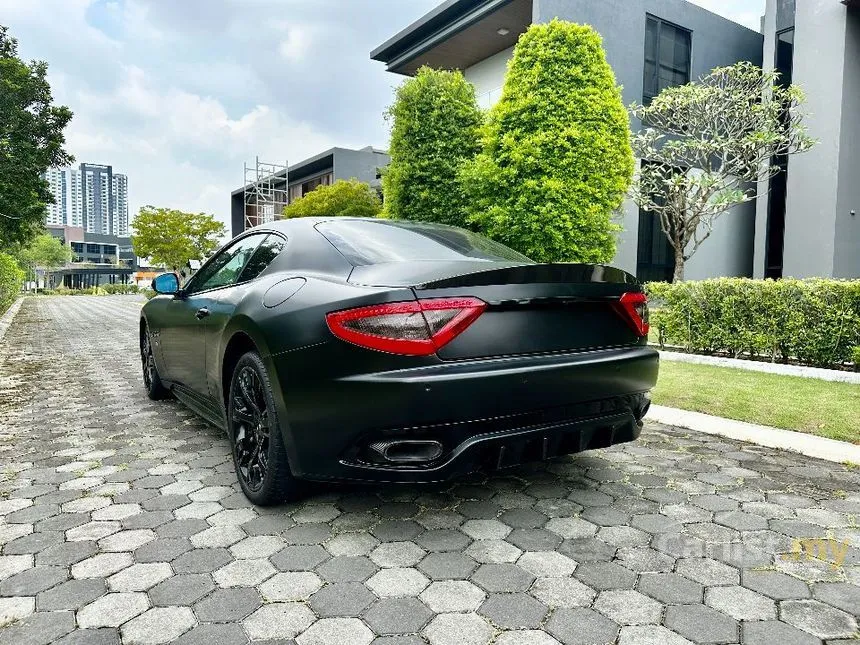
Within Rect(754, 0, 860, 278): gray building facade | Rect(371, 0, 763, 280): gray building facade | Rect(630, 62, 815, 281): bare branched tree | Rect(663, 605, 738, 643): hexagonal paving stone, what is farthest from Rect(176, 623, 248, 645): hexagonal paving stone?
Rect(754, 0, 860, 278): gray building facade

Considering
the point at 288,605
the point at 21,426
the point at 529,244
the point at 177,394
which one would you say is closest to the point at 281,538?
the point at 288,605

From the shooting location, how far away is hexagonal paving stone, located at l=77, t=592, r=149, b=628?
74.8 inches

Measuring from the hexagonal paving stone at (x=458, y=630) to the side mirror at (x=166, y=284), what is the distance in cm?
330

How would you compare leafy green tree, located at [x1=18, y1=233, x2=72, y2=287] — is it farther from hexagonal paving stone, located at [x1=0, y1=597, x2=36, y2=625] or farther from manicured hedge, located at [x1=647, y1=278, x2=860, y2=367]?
hexagonal paving stone, located at [x1=0, y1=597, x2=36, y2=625]

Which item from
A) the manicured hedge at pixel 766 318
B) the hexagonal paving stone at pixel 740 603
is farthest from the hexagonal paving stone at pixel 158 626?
the manicured hedge at pixel 766 318

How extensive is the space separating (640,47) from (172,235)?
3134 cm

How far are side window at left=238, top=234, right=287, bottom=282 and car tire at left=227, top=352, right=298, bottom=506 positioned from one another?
1.96ft

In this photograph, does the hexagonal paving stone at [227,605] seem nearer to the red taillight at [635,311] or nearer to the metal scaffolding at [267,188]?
the red taillight at [635,311]

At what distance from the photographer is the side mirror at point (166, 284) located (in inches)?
170

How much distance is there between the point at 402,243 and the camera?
3090 mm

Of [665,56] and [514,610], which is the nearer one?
[514,610]

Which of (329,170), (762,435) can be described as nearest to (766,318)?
(762,435)

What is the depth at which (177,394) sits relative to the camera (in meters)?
4.52

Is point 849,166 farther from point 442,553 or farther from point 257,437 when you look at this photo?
point 257,437
